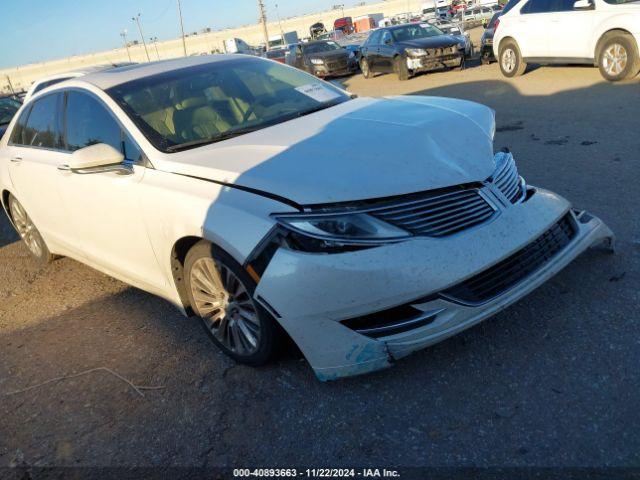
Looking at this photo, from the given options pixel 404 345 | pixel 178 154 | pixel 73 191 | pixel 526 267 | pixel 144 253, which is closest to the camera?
pixel 404 345

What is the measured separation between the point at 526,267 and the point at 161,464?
197cm

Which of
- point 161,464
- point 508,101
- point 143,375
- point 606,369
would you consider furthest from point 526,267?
point 508,101

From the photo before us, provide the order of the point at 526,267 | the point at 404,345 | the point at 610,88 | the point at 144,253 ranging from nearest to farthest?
1. the point at 404,345
2. the point at 526,267
3. the point at 144,253
4. the point at 610,88

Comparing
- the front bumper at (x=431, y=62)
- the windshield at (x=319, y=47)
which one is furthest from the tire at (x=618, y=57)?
the windshield at (x=319, y=47)

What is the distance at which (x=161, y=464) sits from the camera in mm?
2537

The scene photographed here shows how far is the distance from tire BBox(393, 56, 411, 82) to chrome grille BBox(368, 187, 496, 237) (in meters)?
13.1

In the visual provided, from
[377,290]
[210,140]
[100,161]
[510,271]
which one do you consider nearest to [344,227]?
[377,290]

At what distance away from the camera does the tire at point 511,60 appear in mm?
11859

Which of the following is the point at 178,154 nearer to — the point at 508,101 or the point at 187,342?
the point at 187,342

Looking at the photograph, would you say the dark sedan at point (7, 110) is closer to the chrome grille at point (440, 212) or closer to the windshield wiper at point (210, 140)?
the windshield wiper at point (210, 140)

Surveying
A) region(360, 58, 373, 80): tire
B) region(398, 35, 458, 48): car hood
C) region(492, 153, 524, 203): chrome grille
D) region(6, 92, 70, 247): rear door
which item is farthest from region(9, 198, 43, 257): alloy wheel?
region(360, 58, 373, 80): tire

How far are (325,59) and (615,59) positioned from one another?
1210cm

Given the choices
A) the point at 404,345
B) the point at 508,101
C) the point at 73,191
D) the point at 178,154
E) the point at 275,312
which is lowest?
the point at 508,101

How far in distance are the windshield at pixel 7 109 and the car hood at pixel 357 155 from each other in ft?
31.7
